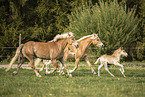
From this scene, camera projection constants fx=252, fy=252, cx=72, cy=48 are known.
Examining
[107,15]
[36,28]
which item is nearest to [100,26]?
[107,15]

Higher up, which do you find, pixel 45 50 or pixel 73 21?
pixel 73 21

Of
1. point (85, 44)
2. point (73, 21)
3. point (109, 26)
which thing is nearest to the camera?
point (85, 44)

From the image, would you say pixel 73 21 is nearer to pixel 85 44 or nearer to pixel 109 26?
pixel 109 26

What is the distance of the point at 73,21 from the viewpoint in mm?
25906

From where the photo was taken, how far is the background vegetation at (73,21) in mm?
22719

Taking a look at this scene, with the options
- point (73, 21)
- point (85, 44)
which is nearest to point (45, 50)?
point (85, 44)

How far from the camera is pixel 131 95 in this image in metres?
7.19

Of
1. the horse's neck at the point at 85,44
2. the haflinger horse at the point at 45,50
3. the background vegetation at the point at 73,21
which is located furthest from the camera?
the background vegetation at the point at 73,21

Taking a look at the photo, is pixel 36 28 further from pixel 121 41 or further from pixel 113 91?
pixel 113 91

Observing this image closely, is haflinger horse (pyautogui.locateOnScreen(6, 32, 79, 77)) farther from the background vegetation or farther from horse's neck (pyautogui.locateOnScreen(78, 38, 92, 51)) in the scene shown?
the background vegetation

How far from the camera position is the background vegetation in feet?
74.5

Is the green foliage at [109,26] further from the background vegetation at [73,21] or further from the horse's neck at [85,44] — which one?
the horse's neck at [85,44]

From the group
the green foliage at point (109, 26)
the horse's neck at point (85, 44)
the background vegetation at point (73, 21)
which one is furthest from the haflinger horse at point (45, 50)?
the background vegetation at point (73, 21)

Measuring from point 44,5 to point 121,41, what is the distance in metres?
15.9
